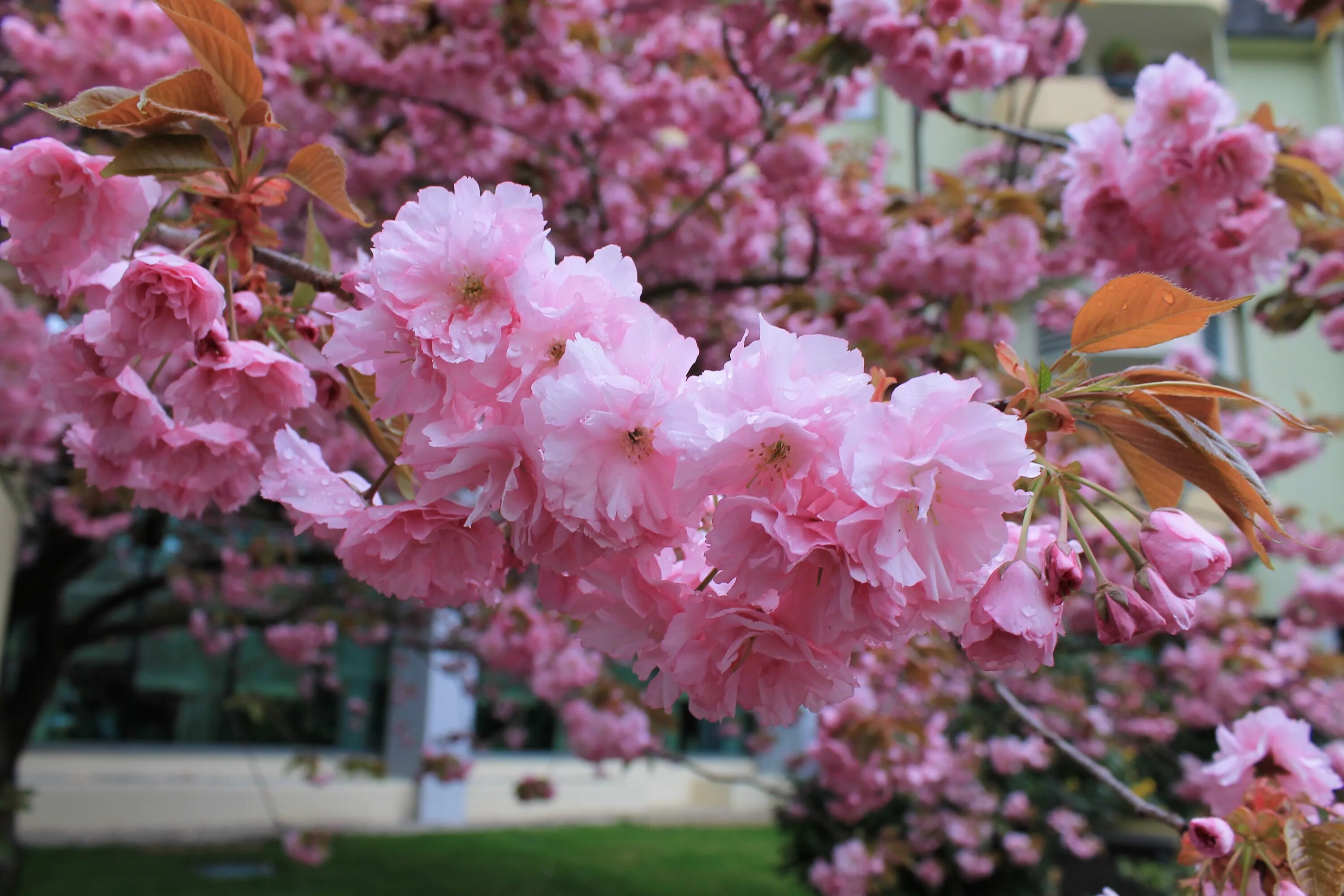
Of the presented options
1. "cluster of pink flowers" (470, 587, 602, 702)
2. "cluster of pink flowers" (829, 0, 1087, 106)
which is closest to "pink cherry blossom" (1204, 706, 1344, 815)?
"cluster of pink flowers" (829, 0, 1087, 106)

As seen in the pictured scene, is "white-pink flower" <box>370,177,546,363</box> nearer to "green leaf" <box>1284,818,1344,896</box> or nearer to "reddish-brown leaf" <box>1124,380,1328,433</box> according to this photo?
"reddish-brown leaf" <box>1124,380,1328,433</box>

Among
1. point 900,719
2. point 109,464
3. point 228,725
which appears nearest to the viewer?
point 109,464

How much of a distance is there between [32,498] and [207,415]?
4.42 meters

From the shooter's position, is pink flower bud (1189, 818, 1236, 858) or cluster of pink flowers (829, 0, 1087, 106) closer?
pink flower bud (1189, 818, 1236, 858)

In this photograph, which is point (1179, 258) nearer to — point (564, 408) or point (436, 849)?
point (564, 408)

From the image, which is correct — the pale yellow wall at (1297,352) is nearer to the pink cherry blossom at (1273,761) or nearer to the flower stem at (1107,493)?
the pink cherry blossom at (1273,761)

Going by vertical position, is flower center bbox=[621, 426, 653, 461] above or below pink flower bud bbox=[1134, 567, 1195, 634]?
above

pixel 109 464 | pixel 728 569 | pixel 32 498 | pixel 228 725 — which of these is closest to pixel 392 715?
pixel 228 725

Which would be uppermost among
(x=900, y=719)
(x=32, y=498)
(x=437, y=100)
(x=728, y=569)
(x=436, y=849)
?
(x=437, y=100)

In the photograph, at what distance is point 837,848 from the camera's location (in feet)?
14.0

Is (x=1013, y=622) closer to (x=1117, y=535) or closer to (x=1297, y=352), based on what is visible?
(x=1117, y=535)

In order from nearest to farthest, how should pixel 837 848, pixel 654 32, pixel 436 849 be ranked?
pixel 837 848
pixel 654 32
pixel 436 849

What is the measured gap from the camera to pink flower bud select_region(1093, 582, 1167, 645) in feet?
2.51

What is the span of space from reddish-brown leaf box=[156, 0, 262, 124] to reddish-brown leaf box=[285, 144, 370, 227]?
0.08 m
